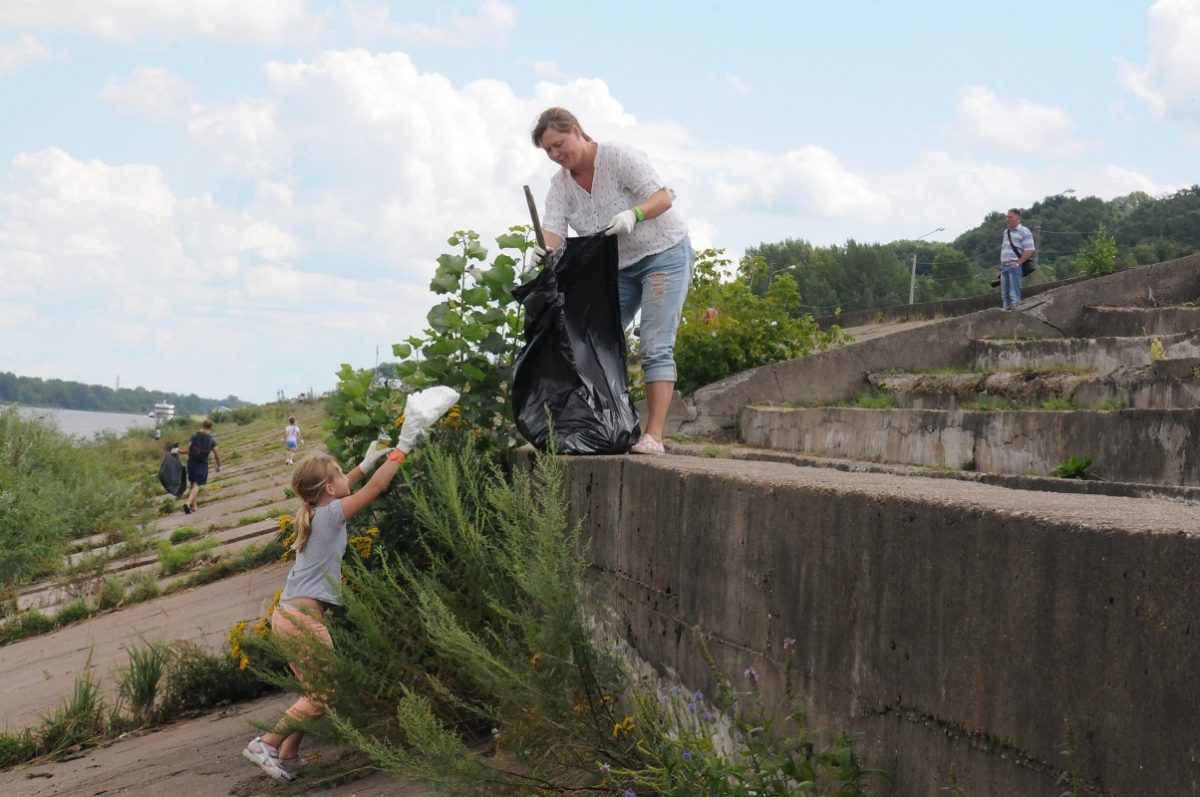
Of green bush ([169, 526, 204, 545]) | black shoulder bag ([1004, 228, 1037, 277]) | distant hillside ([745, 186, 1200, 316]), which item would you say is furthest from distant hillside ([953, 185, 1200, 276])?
green bush ([169, 526, 204, 545])

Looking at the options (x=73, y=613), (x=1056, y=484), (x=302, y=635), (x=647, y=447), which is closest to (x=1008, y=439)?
(x=1056, y=484)

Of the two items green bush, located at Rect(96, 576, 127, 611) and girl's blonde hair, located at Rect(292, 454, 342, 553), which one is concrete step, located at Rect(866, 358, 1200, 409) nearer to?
girl's blonde hair, located at Rect(292, 454, 342, 553)

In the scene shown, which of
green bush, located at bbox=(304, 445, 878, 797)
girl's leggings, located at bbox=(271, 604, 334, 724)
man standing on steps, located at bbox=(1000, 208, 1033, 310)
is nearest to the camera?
green bush, located at bbox=(304, 445, 878, 797)

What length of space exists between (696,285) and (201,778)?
7.75 meters

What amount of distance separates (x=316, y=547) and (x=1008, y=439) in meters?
3.69

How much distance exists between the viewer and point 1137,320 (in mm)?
10523

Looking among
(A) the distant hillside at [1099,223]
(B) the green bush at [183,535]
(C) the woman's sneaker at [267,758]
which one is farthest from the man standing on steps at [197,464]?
(A) the distant hillside at [1099,223]

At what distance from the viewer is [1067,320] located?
11.6 m

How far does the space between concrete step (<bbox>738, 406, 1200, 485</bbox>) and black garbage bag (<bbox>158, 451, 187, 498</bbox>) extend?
16.6 meters

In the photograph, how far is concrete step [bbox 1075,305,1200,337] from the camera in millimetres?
10070

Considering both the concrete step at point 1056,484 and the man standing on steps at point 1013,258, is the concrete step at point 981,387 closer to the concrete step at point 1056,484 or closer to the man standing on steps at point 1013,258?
the concrete step at point 1056,484

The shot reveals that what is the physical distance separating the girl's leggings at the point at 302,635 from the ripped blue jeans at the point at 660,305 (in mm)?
1851

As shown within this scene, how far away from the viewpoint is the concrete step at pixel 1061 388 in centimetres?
712

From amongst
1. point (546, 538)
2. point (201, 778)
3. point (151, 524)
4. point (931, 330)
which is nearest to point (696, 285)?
point (931, 330)
